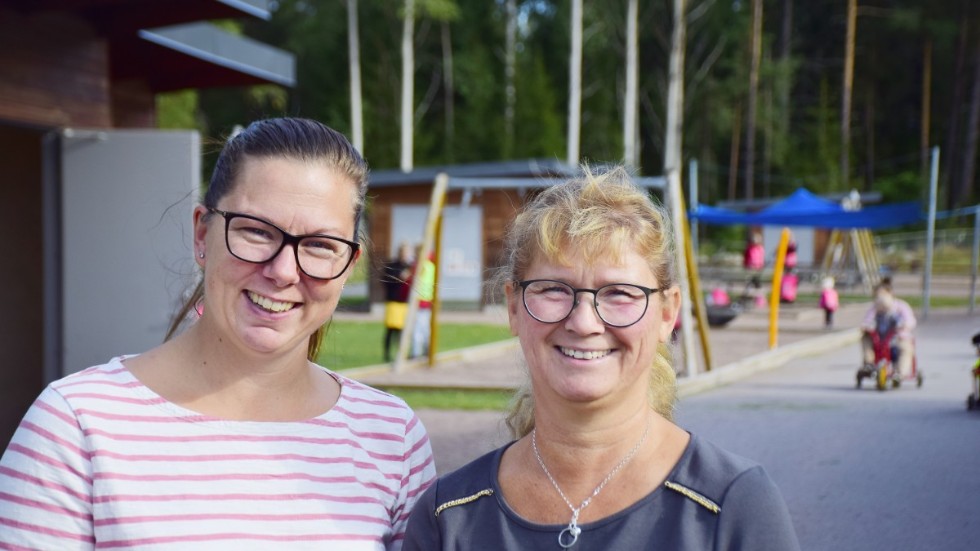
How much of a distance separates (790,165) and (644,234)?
4899 centimetres

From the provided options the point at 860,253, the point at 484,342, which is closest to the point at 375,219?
the point at 484,342

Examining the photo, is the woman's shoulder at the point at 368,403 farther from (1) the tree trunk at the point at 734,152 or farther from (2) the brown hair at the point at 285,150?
(1) the tree trunk at the point at 734,152

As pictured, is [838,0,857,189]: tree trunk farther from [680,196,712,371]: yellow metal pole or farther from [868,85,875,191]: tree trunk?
[680,196,712,371]: yellow metal pole

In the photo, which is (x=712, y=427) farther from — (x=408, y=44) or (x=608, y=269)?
(x=408, y=44)

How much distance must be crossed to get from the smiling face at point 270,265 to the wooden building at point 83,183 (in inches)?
206

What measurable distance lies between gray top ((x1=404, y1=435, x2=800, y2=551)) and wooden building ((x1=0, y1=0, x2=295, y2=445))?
5.56 metres

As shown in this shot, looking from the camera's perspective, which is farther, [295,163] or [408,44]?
[408,44]

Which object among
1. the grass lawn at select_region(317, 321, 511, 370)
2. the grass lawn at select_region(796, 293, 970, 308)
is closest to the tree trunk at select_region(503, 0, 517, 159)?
the grass lawn at select_region(796, 293, 970, 308)

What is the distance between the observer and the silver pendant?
184cm

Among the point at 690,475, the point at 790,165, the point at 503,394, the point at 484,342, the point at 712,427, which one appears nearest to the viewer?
the point at 690,475

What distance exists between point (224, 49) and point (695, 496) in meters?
11.0

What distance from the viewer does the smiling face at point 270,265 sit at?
2.14m

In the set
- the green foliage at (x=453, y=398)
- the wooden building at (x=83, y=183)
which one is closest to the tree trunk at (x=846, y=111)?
the green foliage at (x=453, y=398)

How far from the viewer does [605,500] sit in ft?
6.23
